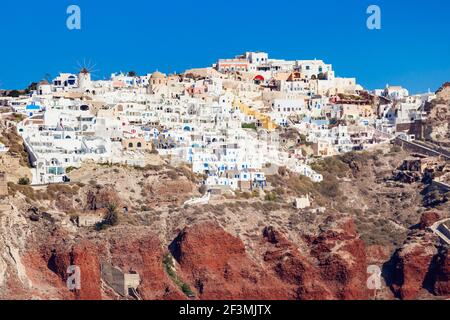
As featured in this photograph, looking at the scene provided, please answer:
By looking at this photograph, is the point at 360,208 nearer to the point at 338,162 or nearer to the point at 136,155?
the point at 338,162

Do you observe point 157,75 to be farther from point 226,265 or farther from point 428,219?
point 226,265

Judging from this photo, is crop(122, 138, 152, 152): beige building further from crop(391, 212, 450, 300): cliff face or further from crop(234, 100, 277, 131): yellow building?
crop(391, 212, 450, 300): cliff face

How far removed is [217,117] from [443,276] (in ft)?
73.8

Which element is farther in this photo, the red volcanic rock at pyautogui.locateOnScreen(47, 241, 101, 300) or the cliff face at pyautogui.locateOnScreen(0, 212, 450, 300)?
the cliff face at pyautogui.locateOnScreen(0, 212, 450, 300)

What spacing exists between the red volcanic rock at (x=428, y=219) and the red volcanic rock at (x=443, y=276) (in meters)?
4.50

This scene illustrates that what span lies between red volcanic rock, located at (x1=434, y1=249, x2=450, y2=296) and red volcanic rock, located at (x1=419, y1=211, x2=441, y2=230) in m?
4.50

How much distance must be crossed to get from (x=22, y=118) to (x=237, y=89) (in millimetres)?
25617

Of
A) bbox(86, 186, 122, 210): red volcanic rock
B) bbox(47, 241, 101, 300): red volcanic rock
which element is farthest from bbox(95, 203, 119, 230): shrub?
bbox(47, 241, 101, 300): red volcanic rock

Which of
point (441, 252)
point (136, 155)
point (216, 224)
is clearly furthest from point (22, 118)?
point (441, 252)

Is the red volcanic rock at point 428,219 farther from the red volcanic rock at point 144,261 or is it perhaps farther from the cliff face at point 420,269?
the red volcanic rock at point 144,261

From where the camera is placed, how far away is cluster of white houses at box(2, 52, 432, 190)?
308 ft

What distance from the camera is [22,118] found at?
97.1m

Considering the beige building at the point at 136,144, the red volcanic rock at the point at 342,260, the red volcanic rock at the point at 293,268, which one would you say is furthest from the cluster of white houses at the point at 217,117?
the red volcanic rock at the point at 342,260

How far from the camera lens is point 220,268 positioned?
85.7 meters
